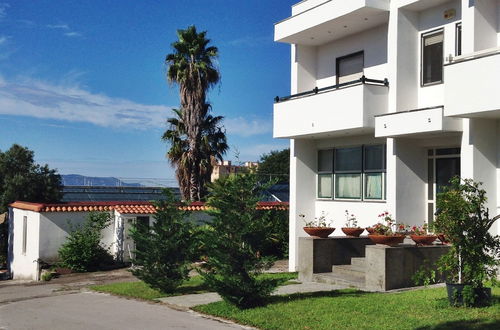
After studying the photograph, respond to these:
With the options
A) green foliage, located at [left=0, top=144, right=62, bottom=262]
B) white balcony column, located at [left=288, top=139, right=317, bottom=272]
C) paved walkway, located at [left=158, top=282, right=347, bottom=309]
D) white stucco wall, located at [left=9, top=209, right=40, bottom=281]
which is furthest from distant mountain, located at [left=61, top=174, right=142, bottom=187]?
paved walkway, located at [left=158, top=282, right=347, bottom=309]

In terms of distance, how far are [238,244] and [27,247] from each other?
1637 cm

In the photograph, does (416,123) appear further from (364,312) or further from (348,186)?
(364,312)

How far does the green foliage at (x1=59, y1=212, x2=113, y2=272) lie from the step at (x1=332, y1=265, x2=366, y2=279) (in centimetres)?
1098

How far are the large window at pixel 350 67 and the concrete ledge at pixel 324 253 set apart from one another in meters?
5.25

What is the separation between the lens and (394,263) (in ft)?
44.1

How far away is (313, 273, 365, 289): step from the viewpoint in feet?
46.8

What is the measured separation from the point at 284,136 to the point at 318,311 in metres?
9.01

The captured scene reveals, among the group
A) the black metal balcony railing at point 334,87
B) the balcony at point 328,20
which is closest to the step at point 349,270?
the black metal balcony railing at point 334,87

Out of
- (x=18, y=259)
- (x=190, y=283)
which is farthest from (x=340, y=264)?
(x=18, y=259)

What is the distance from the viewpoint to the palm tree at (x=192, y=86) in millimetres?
32906

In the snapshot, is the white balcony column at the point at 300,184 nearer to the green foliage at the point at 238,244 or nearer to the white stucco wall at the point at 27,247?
the green foliage at the point at 238,244

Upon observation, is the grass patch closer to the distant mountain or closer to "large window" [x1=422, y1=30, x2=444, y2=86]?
"large window" [x1=422, y1=30, x2=444, y2=86]

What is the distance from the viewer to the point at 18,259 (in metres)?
26.3

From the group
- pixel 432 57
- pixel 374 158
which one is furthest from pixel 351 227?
pixel 432 57
